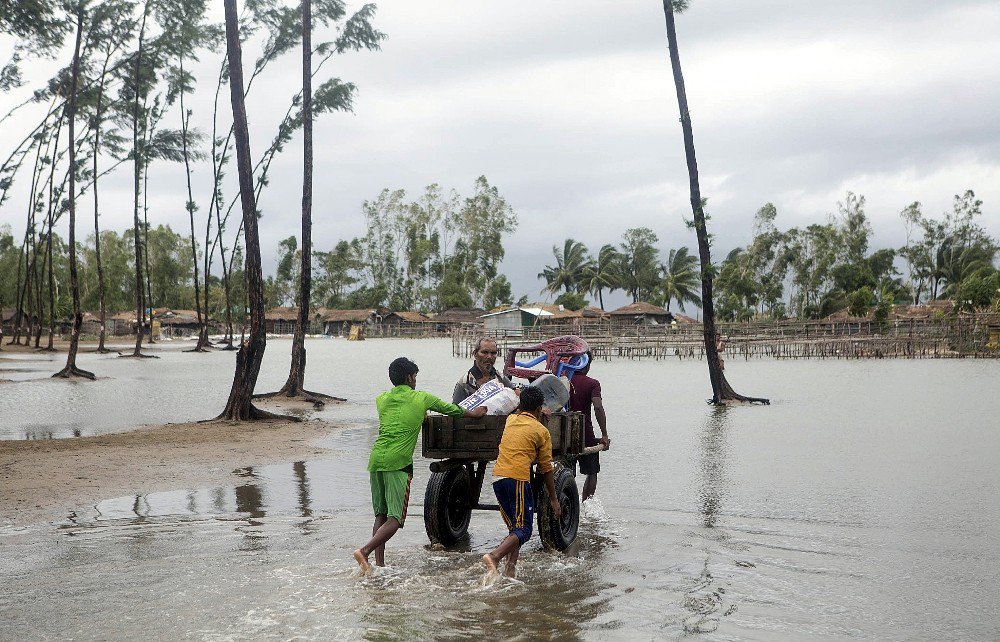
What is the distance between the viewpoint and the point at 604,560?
23.6 ft

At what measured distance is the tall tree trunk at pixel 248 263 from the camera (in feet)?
57.3

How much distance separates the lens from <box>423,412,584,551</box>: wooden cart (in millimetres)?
7043

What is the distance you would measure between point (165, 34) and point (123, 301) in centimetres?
9685

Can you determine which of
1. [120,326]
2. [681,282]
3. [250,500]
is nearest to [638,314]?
[681,282]

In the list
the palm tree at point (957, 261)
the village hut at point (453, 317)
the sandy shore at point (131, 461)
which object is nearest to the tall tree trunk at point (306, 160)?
the sandy shore at point (131, 461)

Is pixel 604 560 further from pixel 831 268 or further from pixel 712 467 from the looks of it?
pixel 831 268

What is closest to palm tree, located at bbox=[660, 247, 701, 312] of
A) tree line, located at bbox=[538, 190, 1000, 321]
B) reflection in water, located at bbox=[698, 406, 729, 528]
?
tree line, located at bbox=[538, 190, 1000, 321]

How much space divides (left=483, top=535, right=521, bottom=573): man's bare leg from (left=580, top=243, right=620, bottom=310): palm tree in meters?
92.1

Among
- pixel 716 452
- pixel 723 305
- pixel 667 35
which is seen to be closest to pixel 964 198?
pixel 723 305

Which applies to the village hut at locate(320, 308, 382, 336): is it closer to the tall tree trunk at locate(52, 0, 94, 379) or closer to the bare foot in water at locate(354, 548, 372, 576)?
the tall tree trunk at locate(52, 0, 94, 379)

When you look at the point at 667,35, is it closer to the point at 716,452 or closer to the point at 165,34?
the point at 716,452

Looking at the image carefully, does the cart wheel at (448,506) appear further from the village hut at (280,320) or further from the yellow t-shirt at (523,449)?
the village hut at (280,320)

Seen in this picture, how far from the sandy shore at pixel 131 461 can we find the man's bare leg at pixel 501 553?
4613 millimetres

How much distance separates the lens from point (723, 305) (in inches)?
3120
